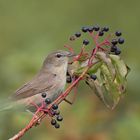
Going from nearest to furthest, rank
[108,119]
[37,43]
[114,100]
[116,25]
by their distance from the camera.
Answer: [114,100] < [108,119] < [37,43] < [116,25]

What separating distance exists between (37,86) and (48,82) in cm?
13

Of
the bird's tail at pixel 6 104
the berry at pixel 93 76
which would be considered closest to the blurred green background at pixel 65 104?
the bird's tail at pixel 6 104

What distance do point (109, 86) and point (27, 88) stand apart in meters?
2.67

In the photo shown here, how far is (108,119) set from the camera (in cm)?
1110

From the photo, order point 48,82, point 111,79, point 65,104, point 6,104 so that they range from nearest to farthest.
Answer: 1. point 111,79
2. point 6,104
3. point 48,82
4. point 65,104

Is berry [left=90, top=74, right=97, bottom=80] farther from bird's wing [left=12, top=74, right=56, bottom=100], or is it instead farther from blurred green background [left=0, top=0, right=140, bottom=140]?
bird's wing [left=12, top=74, right=56, bottom=100]

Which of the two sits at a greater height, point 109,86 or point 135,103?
point 135,103

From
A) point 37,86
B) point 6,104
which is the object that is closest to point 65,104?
point 37,86

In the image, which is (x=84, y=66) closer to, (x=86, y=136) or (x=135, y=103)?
(x=86, y=136)

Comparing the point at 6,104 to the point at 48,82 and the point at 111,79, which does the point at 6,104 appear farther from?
the point at 111,79

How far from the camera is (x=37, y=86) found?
414 inches

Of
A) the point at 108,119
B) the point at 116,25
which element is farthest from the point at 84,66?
the point at 116,25

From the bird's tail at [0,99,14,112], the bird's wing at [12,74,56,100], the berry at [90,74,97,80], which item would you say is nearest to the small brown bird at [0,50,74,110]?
the bird's wing at [12,74,56,100]

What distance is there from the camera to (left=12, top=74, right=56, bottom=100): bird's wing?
10.3m
